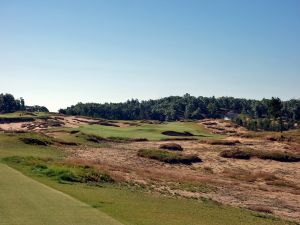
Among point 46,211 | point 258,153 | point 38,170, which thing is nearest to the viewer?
point 46,211

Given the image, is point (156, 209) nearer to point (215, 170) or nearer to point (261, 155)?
point (215, 170)

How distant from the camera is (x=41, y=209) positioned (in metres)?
18.4

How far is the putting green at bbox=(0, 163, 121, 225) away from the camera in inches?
648

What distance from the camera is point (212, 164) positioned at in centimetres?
6059

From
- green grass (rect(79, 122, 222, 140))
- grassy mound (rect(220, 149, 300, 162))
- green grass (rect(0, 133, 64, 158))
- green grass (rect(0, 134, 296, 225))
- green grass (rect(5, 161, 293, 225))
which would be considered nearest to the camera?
green grass (rect(0, 134, 296, 225))

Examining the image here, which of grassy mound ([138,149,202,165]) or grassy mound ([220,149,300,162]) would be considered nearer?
grassy mound ([138,149,202,165])

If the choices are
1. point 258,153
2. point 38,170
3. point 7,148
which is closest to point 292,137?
point 258,153

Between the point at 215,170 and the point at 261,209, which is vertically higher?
the point at 261,209

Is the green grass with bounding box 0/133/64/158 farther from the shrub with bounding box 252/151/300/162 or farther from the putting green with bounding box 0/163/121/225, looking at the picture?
the shrub with bounding box 252/151/300/162

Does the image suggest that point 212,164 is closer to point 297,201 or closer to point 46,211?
point 297,201

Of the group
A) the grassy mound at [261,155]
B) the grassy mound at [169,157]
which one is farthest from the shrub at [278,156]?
the grassy mound at [169,157]

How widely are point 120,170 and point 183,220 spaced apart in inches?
935


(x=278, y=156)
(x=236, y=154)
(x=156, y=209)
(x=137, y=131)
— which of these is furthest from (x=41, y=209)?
(x=137, y=131)

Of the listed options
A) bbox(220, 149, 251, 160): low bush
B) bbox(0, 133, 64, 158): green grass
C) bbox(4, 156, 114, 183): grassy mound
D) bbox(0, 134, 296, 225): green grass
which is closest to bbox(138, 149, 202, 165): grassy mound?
bbox(220, 149, 251, 160): low bush
